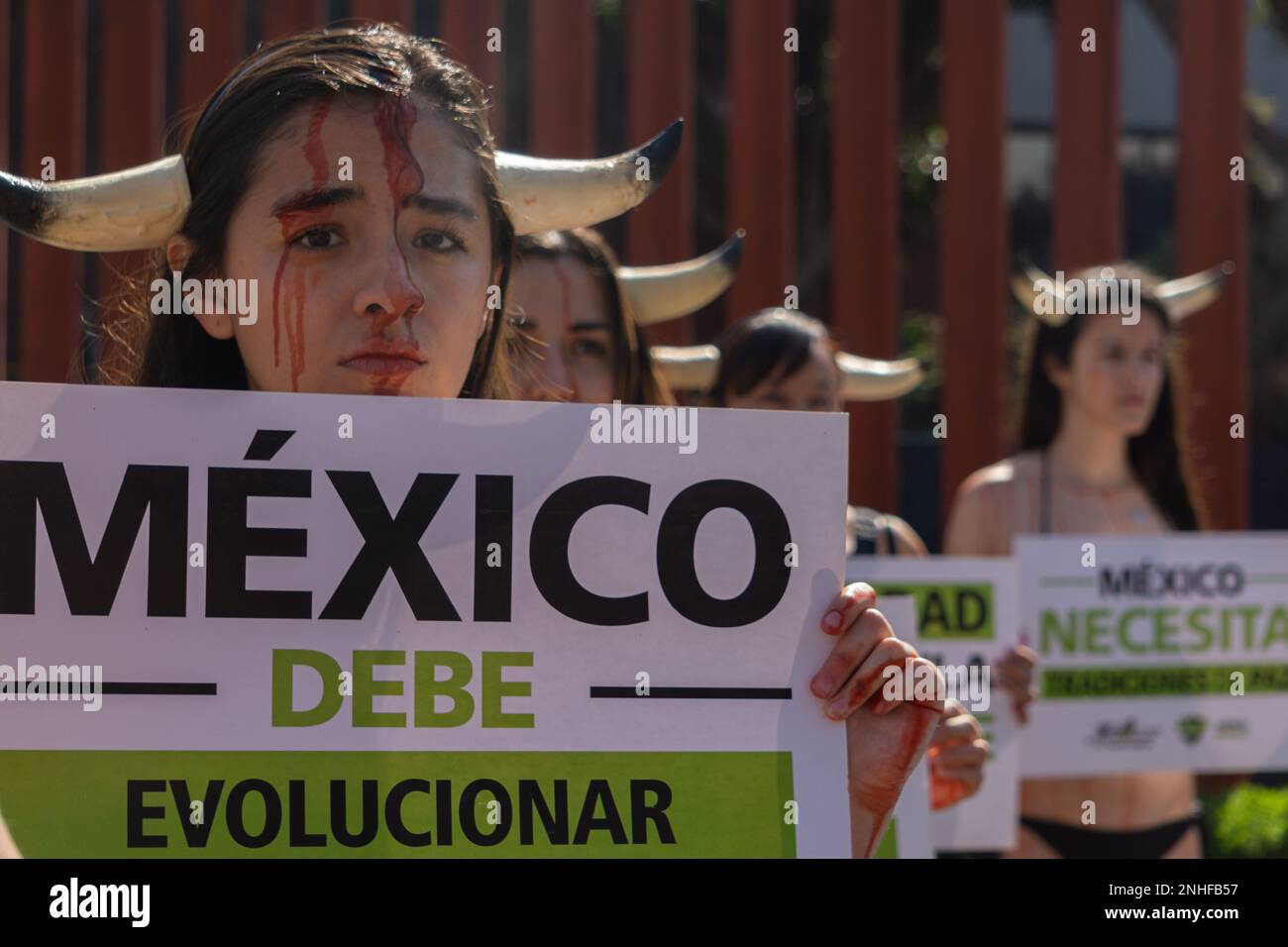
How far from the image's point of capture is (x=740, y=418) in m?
1.76

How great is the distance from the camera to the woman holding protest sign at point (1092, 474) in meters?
4.17

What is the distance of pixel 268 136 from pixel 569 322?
42.9 inches

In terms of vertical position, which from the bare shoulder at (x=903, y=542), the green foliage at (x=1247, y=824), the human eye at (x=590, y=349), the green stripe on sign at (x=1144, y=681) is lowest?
the green foliage at (x=1247, y=824)

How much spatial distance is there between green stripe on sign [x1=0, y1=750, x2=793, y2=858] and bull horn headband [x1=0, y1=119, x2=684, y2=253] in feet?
1.97

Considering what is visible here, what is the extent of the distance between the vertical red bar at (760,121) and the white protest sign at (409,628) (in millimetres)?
5237

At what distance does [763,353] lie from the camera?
11.8 feet

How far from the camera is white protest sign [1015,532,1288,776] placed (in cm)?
424

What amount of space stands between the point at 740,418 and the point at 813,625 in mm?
243

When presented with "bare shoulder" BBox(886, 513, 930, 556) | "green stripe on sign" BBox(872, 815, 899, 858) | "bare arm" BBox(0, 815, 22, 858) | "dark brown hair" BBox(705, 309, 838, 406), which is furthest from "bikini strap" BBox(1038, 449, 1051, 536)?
"bare arm" BBox(0, 815, 22, 858)

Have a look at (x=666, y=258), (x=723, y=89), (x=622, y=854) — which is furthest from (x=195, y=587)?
(x=723, y=89)

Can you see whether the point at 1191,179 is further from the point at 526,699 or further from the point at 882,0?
the point at 526,699

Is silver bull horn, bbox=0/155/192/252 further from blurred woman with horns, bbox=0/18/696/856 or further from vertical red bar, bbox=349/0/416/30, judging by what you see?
vertical red bar, bbox=349/0/416/30

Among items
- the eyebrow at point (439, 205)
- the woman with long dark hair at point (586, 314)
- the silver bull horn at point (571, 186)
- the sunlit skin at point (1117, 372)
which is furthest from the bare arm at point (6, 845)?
the sunlit skin at point (1117, 372)

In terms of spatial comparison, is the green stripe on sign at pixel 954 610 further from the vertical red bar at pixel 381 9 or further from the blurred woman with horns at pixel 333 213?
the vertical red bar at pixel 381 9
